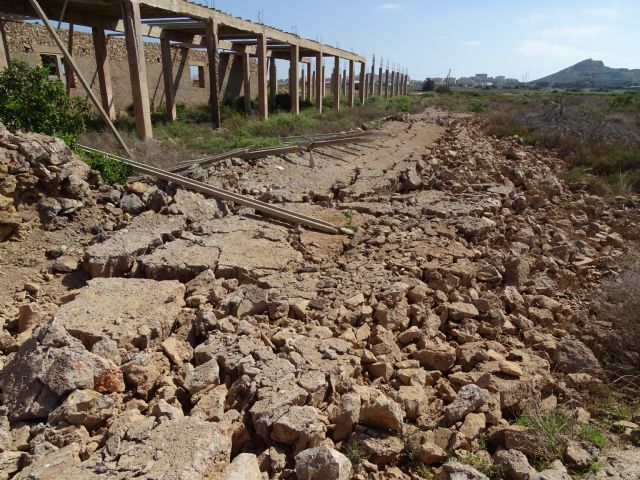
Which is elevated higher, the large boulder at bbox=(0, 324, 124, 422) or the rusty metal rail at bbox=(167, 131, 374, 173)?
the rusty metal rail at bbox=(167, 131, 374, 173)

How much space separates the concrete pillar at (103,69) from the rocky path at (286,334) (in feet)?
27.1

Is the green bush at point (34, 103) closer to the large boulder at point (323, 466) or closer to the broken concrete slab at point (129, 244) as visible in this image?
the broken concrete slab at point (129, 244)

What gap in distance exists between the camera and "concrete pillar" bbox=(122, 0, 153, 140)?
920cm

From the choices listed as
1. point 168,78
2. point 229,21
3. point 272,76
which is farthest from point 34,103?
point 272,76

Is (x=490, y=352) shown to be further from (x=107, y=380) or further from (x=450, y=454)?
(x=107, y=380)

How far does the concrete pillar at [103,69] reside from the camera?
12195 millimetres

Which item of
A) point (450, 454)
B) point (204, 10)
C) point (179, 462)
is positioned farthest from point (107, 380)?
point (204, 10)

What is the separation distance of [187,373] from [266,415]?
2.19ft

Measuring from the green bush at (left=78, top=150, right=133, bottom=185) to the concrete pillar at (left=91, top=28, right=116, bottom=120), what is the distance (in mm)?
7970

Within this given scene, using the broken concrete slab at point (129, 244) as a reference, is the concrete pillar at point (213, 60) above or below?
above

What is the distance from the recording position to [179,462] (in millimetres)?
1966

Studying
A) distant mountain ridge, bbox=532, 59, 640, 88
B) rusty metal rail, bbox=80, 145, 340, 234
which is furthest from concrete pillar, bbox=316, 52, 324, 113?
distant mountain ridge, bbox=532, 59, 640, 88

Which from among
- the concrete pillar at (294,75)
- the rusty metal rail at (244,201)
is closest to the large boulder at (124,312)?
the rusty metal rail at (244,201)

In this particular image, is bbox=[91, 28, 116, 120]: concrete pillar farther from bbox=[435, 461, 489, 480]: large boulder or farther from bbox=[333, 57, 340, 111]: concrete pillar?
bbox=[435, 461, 489, 480]: large boulder
